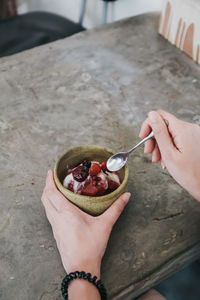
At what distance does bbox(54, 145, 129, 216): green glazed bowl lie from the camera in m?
0.82

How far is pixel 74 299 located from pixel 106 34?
128 centimetres

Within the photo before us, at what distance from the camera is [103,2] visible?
241 centimetres

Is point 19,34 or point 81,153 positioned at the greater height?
point 81,153

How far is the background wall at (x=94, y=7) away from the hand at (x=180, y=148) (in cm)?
128

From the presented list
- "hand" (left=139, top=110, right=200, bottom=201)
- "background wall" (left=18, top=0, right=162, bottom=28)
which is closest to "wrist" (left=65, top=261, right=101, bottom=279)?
"hand" (left=139, top=110, right=200, bottom=201)

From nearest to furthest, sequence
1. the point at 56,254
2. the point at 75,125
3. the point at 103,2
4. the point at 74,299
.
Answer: the point at 74,299 < the point at 56,254 < the point at 75,125 < the point at 103,2

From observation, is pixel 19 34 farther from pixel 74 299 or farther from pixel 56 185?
pixel 74 299

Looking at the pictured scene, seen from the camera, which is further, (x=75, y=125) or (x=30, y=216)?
(x=75, y=125)

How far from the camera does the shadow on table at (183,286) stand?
1.15 metres

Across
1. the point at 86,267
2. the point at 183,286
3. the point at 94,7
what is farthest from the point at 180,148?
the point at 94,7

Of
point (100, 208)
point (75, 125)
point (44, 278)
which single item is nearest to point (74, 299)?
point (44, 278)

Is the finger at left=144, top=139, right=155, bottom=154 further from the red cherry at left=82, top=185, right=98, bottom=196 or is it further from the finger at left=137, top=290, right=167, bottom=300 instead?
the finger at left=137, top=290, right=167, bottom=300

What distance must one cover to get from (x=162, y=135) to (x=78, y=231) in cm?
34

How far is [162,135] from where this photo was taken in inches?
36.2
